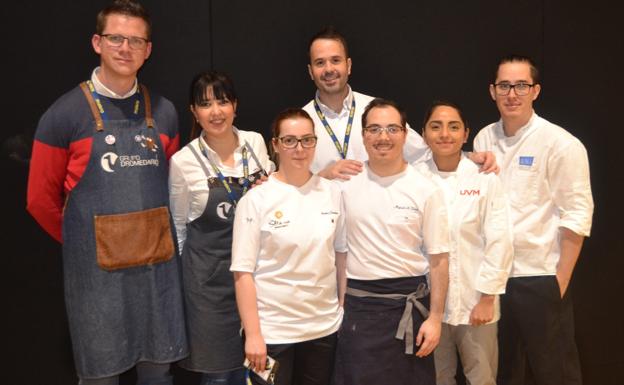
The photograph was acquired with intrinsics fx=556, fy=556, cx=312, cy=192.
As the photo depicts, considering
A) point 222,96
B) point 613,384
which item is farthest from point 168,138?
point 613,384

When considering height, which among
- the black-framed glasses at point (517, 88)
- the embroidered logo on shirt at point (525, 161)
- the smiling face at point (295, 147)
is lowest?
the embroidered logo on shirt at point (525, 161)

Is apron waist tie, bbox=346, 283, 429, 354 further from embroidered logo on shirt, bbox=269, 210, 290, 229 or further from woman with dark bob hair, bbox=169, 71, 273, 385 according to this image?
woman with dark bob hair, bbox=169, 71, 273, 385

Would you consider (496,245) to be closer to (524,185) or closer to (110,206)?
(524,185)

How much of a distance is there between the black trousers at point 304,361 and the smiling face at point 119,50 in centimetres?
122

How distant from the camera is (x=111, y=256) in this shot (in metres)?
2.16

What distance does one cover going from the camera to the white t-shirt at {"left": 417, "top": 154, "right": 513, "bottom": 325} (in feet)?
7.66

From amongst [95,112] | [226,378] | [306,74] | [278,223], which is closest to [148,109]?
[95,112]

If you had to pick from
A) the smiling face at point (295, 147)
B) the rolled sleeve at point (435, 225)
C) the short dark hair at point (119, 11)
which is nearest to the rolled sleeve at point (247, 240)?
the smiling face at point (295, 147)

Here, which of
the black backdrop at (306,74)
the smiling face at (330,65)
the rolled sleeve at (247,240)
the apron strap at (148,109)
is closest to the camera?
the rolled sleeve at (247,240)

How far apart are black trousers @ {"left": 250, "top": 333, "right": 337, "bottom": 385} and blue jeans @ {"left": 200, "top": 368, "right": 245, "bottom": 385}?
1.54 feet

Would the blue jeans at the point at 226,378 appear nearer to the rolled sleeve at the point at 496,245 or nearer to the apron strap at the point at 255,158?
the apron strap at the point at 255,158

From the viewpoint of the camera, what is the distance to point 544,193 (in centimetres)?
251

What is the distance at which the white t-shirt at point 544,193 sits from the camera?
2.46 m

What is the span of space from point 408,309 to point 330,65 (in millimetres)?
1277
